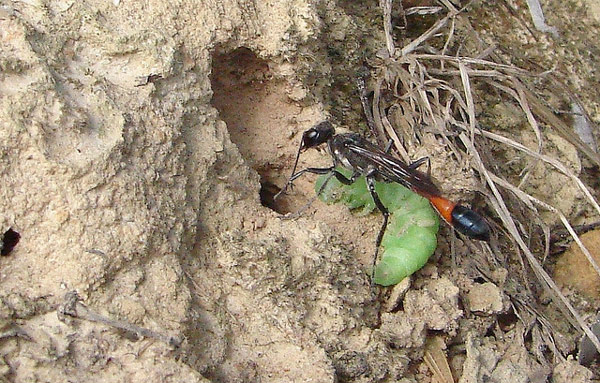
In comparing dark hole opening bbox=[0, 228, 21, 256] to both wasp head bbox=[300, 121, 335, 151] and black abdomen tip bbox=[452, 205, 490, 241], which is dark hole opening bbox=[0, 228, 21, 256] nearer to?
wasp head bbox=[300, 121, 335, 151]

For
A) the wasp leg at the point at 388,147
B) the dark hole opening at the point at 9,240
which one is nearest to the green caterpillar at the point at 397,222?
the wasp leg at the point at 388,147

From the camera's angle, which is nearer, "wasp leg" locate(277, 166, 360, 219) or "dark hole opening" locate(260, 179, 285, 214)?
"wasp leg" locate(277, 166, 360, 219)

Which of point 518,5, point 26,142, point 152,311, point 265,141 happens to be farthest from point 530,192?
Answer: point 26,142

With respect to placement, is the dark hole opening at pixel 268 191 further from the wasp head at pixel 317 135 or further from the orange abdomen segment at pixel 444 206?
the orange abdomen segment at pixel 444 206

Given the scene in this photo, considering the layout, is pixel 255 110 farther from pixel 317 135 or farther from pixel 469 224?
pixel 469 224

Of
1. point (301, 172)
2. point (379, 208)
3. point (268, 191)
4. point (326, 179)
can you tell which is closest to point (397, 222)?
point (379, 208)

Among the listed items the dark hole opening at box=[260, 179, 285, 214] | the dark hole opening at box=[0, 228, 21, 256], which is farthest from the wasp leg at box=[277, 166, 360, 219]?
the dark hole opening at box=[0, 228, 21, 256]
